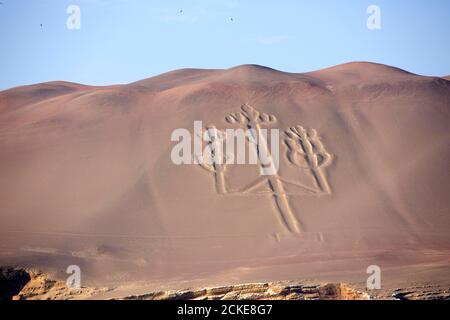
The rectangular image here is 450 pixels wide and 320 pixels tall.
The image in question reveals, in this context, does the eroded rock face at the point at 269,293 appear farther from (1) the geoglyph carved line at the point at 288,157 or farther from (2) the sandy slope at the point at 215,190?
(1) the geoglyph carved line at the point at 288,157

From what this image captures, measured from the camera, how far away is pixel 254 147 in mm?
16594

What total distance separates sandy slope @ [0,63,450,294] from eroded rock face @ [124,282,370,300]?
906 millimetres

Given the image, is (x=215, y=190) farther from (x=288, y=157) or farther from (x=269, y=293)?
(x=269, y=293)

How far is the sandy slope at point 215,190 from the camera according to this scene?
460 inches

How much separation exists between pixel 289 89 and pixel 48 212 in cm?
993

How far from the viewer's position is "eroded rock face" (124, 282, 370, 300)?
25.1 feet

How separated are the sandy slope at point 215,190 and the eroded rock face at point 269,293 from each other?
91 centimetres

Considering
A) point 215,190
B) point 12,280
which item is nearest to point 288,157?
point 215,190

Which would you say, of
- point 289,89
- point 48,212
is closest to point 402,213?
point 289,89

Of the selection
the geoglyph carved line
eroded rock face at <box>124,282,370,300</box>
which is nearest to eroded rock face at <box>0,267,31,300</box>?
eroded rock face at <box>124,282,370,300</box>

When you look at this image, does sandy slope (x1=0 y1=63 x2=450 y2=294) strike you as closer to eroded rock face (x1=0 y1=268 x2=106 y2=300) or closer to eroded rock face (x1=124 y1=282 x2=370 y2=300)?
eroded rock face (x1=0 y1=268 x2=106 y2=300)

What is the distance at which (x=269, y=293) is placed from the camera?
7.79 m

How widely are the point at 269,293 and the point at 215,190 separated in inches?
291
